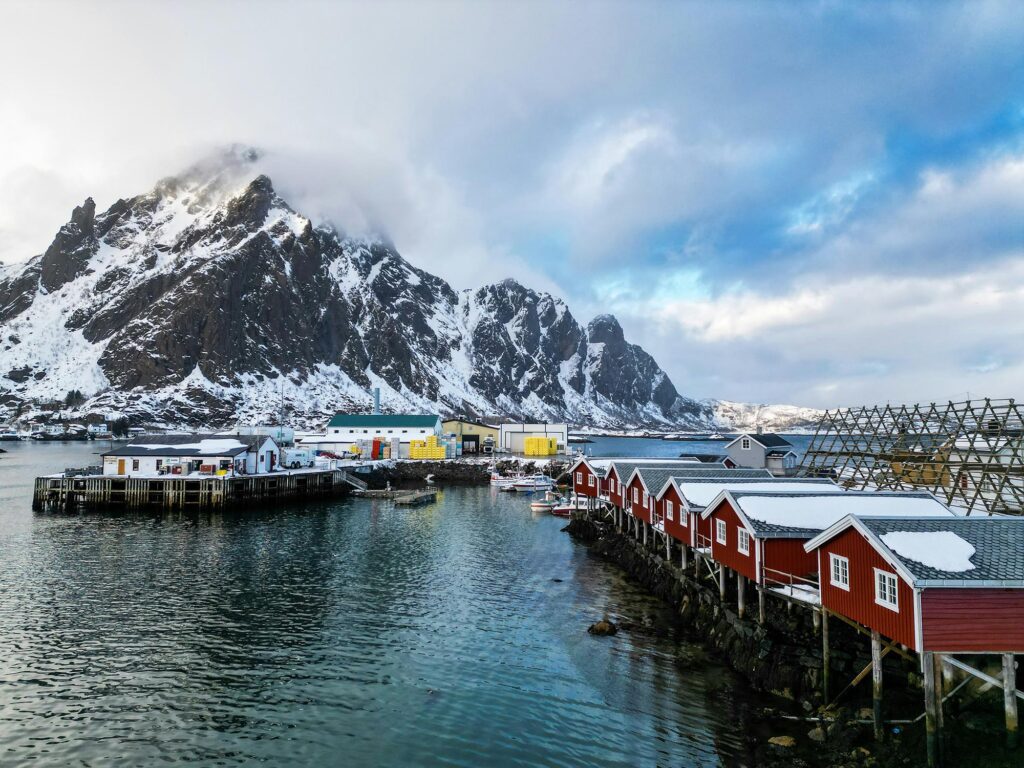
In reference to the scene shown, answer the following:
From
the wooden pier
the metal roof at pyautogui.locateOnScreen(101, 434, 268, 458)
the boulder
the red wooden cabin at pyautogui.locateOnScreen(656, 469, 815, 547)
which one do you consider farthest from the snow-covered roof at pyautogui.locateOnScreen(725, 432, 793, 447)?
the metal roof at pyautogui.locateOnScreen(101, 434, 268, 458)

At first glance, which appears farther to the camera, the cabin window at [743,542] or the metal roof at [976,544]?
the cabin window at [743,542]

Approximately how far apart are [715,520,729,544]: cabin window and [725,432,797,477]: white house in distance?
42.3 m

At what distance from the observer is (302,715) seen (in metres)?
22.1

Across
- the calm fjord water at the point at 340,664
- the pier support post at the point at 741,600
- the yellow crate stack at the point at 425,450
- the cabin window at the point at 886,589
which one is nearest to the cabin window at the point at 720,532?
the pier support post at the point at 741,600

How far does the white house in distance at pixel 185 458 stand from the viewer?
77938 mm

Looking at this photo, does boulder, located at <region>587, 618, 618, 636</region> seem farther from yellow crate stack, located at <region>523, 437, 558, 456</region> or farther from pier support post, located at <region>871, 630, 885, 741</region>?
yellow crate stack, located at <region>523, 437, 558, 456</region>

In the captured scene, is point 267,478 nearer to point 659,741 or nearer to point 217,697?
point 217,697

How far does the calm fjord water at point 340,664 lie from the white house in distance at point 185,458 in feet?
90.3

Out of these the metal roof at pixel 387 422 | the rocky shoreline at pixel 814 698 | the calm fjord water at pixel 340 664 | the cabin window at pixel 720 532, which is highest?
the metal roof at pixel 387 422

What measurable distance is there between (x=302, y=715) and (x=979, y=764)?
20802 millimetres

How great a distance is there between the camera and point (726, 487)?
109 ft

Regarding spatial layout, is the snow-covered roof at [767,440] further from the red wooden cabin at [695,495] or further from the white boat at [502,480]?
the white boat at [502,480]

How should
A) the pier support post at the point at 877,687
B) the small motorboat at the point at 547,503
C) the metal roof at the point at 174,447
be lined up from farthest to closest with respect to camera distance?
the metal roof at the point at 174,447
the small motorboat at the point at 547,503
the pier support post at the point at 877,687

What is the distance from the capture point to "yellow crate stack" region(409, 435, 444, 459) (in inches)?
4882
